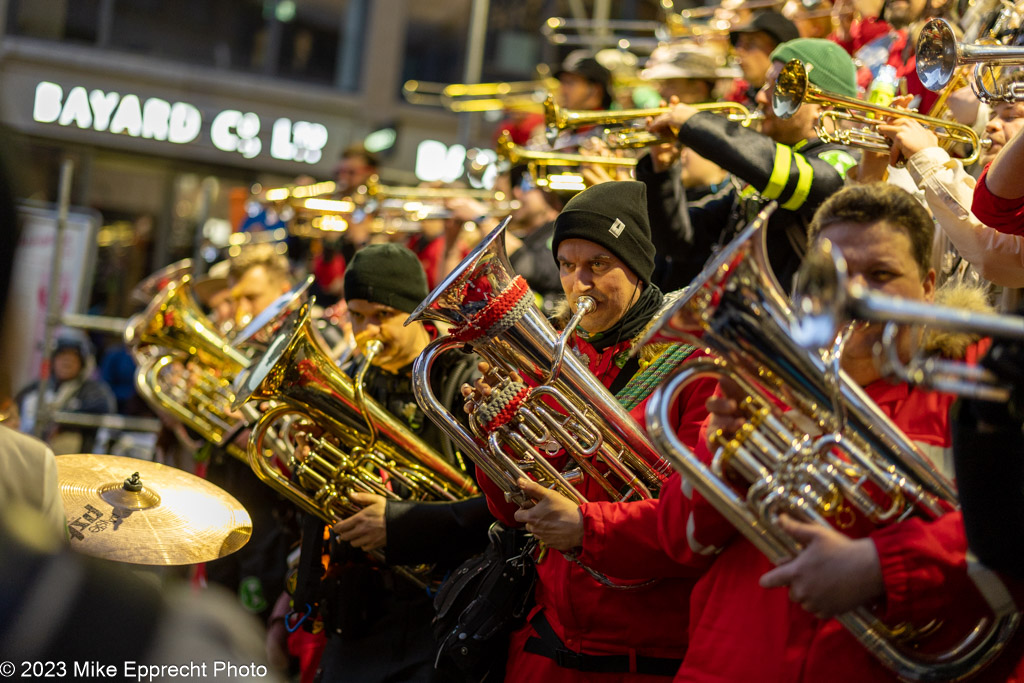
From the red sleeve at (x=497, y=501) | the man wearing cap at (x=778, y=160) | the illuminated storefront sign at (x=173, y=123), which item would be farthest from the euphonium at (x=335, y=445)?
the illuminated storefront sign at (x=173, y=123)

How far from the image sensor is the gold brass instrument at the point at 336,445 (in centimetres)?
452

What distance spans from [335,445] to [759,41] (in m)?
3.30

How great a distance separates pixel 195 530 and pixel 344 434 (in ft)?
3.90

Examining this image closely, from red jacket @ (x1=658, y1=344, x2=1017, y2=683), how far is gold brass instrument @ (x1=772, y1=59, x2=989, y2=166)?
6.79 ft

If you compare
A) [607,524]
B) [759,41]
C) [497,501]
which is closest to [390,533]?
[497,501]

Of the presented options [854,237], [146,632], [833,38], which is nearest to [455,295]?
[854,237]

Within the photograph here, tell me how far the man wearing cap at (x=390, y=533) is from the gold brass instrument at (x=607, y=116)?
1272 millimetres

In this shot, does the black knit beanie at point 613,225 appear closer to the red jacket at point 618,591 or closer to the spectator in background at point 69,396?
the red jacket at point 618,591

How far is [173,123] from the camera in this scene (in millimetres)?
16719

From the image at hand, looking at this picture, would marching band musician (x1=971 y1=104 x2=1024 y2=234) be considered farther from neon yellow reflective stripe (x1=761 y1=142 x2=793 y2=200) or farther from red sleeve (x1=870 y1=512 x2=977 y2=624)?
red sleeve (x1=870 y1=512 x2=977 y2=624)

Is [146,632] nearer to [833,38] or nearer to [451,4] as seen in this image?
[833,38]

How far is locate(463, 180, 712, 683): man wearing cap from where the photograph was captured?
3135mm

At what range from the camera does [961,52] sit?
12.9 ft

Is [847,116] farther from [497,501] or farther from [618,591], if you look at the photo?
[618,591]
